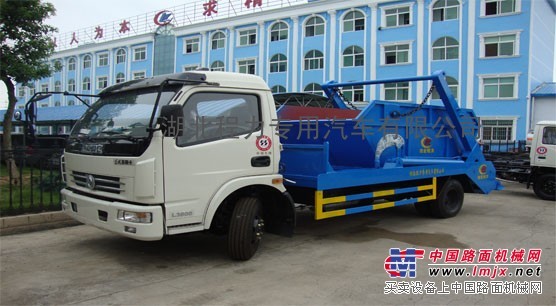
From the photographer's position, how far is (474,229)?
7168 mm

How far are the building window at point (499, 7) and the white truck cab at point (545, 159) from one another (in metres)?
15.4

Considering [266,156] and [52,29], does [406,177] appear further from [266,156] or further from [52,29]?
[52,29]

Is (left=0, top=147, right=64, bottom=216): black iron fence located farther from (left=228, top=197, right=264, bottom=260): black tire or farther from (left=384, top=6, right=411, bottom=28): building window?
(left=384, top=6, right=411, bottom=28): building window

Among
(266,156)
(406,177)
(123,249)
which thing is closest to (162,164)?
(266,156)

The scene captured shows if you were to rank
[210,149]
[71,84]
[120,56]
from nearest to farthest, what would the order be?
[210,149]
[120,56]
[71,84]

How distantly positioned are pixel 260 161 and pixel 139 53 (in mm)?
39197

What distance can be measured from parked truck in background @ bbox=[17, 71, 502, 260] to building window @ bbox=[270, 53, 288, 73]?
25175 millimetres

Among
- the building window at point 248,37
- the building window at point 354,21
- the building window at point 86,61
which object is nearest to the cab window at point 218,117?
the building window at point 354,21

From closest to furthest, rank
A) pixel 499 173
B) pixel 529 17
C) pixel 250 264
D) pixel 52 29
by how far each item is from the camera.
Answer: pixel 250 264 → pixel 52 29 → pixel 499 173 → pixel 529 17

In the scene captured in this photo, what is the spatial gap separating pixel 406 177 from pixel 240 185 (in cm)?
317

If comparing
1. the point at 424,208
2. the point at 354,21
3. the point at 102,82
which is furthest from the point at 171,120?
the point at 102,82

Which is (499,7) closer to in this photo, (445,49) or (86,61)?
(445,49)

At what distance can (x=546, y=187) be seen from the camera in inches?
432

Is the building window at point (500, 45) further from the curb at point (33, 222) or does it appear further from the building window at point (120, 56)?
the building window at point (120, 56)
